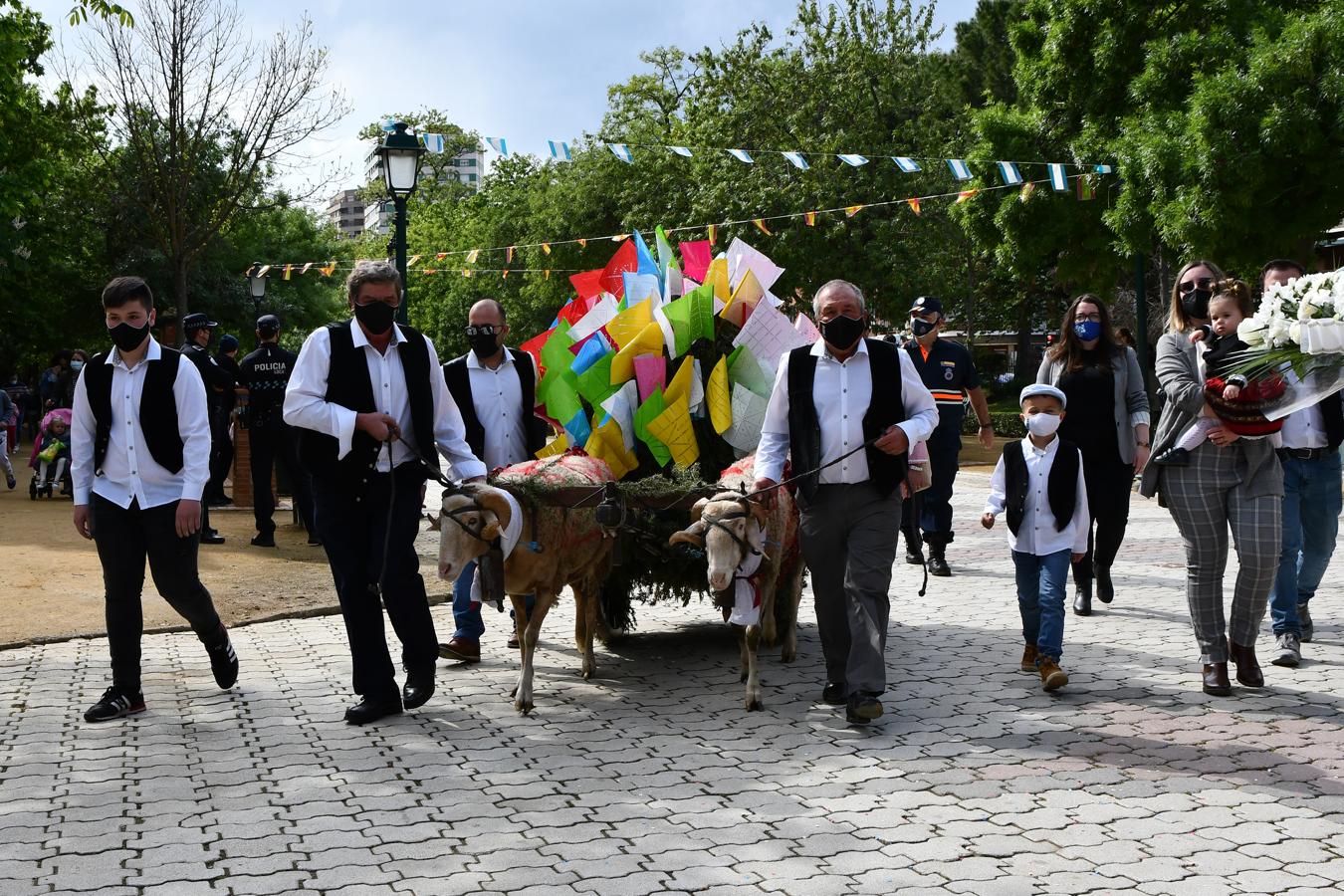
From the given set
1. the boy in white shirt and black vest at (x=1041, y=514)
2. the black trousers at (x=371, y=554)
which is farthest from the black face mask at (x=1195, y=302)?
the black trousers at (x=371, y=554)

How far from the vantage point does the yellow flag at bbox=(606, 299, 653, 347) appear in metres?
8.03

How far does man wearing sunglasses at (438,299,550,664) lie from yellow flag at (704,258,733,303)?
48.7 inches

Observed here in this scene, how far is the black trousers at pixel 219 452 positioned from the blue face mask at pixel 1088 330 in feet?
25.8

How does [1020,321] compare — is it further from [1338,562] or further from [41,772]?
[41,772]

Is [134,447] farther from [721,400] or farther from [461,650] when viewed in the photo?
[721,400]

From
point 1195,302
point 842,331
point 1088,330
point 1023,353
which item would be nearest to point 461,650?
point 842,331

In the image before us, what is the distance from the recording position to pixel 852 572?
6766 millimetres

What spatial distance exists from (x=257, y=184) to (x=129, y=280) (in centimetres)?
2117

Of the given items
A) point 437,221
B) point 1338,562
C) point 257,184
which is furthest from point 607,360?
point 437,221

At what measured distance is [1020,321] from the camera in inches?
1857

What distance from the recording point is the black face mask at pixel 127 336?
691cm

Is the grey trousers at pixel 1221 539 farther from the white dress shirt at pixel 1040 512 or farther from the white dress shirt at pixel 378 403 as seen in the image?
the white dress shirt at pixel 378 403

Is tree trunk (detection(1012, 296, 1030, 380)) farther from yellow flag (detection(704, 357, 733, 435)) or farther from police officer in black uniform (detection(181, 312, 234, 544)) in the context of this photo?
yellow flag (detection(704, 357, 733, 435))

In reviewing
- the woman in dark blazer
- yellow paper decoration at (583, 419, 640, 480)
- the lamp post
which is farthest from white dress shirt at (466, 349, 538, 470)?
the lamp post
